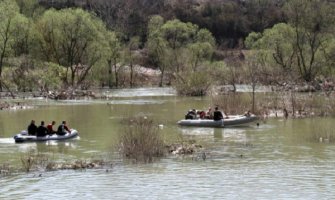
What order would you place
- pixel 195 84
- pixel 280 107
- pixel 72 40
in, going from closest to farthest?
1. pixel 280 107
2. pixel 195 84
3. pixel 72 40

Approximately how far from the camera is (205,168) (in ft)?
73.0

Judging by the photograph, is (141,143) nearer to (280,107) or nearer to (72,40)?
(280,107)

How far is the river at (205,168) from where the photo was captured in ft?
61.8

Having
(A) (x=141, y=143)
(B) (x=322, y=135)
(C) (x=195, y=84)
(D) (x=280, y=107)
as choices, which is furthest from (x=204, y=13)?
(A) (x=141, y=143)

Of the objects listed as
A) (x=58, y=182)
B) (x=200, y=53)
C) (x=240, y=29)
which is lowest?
(x=58, y=182)

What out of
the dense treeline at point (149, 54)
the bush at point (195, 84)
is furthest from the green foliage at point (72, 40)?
the bush at point (195, 84)

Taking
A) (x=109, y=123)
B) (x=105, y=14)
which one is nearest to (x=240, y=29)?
(x=105, y=14)

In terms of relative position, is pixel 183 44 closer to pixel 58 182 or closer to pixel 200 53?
pixel 200 53

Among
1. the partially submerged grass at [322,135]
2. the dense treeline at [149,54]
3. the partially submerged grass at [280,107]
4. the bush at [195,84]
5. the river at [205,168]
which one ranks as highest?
the dense treeline at [149,54]

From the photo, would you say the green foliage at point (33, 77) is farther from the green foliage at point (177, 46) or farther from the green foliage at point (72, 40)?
the green foliage at point (177, 46)

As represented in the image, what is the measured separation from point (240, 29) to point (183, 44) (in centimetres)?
4417

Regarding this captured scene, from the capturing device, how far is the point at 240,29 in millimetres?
139250

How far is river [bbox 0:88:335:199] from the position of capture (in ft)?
61.8

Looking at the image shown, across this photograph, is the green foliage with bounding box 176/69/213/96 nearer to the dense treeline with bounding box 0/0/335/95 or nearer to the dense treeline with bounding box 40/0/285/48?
the dense treeline with bounding box 0/0/335/95
